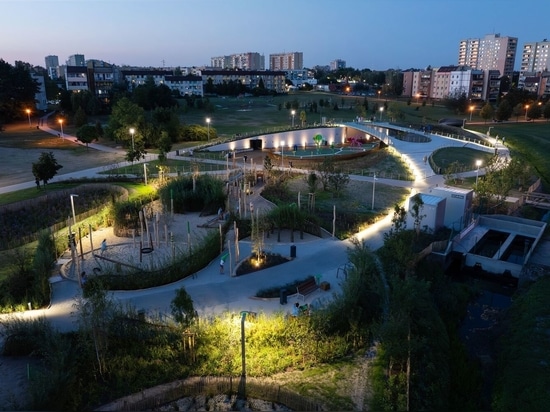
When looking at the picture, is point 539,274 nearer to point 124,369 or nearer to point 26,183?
point 124,369

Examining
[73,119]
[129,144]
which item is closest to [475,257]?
[129,144]

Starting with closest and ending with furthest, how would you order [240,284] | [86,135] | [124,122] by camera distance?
1. [240,284]
2. [124,122]
3. [86,135]

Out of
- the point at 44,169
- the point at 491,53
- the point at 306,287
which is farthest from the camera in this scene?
the point at 491,53

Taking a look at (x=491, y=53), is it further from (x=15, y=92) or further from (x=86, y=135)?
(x=86, y=135)

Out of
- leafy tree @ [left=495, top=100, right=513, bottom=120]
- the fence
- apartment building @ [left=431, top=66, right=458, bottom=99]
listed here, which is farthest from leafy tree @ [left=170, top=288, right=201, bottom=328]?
apartment building @ [left=431, top=66, right=458, bottom=99]

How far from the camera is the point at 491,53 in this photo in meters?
156

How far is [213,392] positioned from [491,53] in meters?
171

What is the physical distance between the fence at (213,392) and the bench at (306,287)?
400 cm

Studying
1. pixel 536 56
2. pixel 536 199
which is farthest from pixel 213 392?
pixel 536 56

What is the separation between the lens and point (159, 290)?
15.5 meters

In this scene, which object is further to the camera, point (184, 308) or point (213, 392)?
point (184, 308)

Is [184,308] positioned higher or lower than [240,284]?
higher

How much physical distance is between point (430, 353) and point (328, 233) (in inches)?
358

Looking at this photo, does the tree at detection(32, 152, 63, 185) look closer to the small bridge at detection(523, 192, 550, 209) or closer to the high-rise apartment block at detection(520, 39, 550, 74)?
the small bridge at detection(523, 192, 550, 209)
